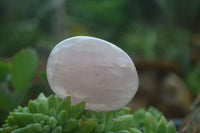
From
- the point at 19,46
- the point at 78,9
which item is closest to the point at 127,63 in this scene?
the point at 19,46

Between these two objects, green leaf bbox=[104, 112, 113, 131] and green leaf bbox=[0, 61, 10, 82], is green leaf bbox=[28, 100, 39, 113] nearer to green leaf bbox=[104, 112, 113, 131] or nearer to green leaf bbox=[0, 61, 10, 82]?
green leaf bbox=[104, 112, 113, 131]

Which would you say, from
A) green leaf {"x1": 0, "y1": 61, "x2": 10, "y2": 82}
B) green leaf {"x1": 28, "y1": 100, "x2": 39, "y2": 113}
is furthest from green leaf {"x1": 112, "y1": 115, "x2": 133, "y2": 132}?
green leaf {"x1": 0, "y1": 61, "x2": 10, "y2": 82}

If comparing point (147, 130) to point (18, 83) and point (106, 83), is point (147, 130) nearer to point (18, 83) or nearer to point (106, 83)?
point (106, 83)

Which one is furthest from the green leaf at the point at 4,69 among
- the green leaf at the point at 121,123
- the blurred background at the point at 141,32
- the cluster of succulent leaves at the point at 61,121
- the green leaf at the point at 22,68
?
the green leaf at the point at 121,123

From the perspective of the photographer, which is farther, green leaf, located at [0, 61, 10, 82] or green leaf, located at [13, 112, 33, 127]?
green leaf, located at [0, 61, 10, 82]

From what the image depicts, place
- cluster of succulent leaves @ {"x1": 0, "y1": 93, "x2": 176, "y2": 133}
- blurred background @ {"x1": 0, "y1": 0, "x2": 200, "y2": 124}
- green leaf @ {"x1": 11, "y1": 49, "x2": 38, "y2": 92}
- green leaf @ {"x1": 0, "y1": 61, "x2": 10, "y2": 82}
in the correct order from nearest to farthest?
cluster of succulent leaves @ {"x1": 0, "y1": 93, "x2": 176, "y2": 133} < green leaf @ {"x1": 11, "y1": 49, "x2": 38, "y2": 92} < green leaf @ {"x1": 0, "y1": 61, "x2": 10, "y2": 82} < blurred background @ {"x1": 0, "y1": 0, "x2": 200, "y2": 124}

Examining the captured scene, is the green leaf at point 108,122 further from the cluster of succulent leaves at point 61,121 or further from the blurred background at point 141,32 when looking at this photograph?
the blurred background at point 141,32

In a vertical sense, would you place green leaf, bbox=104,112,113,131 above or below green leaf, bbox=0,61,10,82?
below
